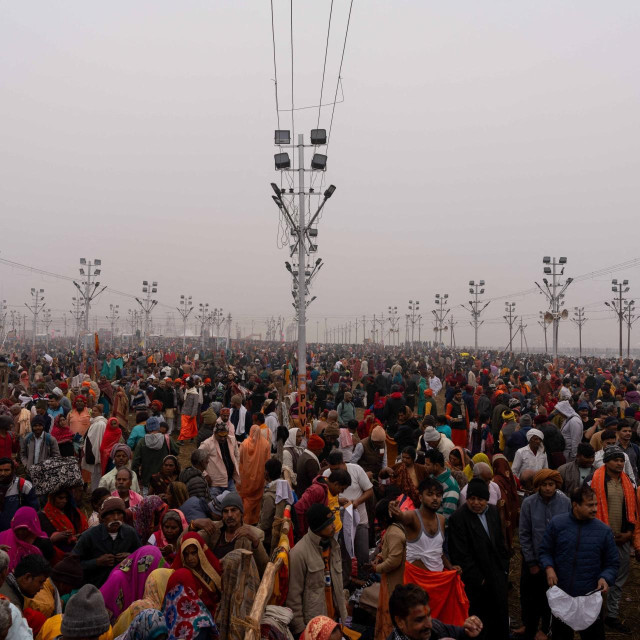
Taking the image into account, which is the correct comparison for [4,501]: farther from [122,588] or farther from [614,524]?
[614,524]

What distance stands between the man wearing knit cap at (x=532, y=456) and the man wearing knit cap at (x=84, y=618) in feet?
19.5

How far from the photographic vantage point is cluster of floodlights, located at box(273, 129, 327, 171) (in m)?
14.1

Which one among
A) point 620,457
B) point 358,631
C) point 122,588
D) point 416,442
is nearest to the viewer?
point 122,588

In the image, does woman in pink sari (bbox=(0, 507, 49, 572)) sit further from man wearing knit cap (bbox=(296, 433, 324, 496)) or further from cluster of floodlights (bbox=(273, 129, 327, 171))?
cluster of floodlights (bbox=(273, 129, 327, 171))

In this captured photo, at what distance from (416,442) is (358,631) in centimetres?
410

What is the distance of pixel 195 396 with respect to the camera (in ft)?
44.9

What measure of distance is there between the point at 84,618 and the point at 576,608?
11.1 ft

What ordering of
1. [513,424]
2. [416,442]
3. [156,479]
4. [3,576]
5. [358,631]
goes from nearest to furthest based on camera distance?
1. [3,576]
2. [358,631]
3. [156,479]
4. [416,442]
5. [513,424]

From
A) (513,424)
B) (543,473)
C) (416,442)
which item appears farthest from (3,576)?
(513,424)

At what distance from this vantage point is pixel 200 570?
3875 mm

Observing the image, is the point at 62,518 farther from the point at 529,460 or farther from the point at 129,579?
the point at 529,460

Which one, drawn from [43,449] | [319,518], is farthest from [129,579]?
[43,449]

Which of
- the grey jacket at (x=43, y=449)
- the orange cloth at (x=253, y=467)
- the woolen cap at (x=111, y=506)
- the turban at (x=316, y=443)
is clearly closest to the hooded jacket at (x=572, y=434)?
the turban at (x=316, y=443)

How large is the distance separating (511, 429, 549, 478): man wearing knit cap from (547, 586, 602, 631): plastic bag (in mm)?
3356
